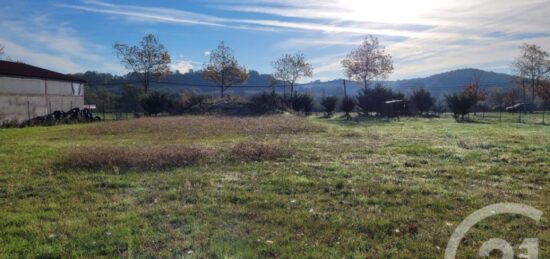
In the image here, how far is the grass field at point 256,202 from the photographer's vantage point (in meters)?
4.17

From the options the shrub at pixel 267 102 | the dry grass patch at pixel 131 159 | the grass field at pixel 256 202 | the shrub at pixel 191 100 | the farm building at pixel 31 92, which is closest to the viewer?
the grass field at pixel 256 202

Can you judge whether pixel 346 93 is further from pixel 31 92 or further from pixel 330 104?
pixel 31 92

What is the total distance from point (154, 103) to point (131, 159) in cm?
3442

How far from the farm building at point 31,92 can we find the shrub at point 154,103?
6578 millimetres

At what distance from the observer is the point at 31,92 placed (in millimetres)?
31422

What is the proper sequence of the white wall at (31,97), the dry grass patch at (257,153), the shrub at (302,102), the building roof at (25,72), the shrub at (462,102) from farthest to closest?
1. the shrub at (302,102)
2. the shrub at (462,102)
3. the building roof at (25,72)
4. the white wall at (31,97)
5. the dry grass patch at (257,153)

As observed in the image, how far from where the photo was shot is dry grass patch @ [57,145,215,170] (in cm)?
879

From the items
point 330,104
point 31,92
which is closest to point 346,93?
point 330,104

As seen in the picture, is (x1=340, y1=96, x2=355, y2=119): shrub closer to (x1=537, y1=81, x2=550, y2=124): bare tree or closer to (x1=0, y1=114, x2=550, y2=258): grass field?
(x1=537, y1=81, x2=550, y2=124): bare tree

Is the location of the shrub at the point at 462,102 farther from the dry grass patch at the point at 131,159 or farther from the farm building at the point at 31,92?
the farm building at the point at 31,92

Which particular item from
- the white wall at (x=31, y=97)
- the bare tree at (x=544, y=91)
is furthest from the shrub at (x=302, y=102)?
the bare tree at (x=544, y=91)

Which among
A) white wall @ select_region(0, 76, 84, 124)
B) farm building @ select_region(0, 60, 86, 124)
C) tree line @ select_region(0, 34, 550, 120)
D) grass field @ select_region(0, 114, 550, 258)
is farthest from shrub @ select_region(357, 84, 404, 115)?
grass field @ select_region(0, 114, 550, 258)

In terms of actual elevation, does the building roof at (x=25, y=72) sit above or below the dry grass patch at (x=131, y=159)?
above

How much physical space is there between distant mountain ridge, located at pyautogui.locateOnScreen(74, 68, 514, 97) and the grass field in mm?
42355
